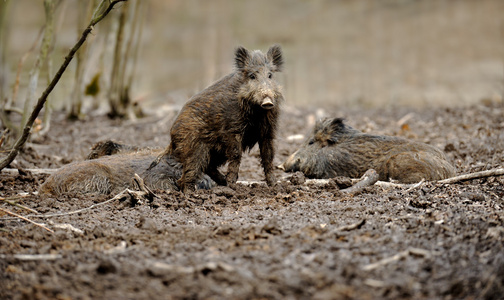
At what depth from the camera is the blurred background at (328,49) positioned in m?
21.3

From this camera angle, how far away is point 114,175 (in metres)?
7.12

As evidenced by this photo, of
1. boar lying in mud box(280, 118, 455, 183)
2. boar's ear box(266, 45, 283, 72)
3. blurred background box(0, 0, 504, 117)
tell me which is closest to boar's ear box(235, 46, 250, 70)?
boar's ear box(266, 45, 283, 72)

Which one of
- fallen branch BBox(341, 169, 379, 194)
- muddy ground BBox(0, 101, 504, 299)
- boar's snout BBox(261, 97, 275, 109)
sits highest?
boar's snout BBox(261, 97, 275, 109)

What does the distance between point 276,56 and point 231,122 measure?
1221 mm

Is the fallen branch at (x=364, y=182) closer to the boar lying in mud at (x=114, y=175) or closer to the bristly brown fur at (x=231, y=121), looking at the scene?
the bristly brown fur at (x=231, y=121)

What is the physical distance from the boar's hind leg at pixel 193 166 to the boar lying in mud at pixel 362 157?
1.92m

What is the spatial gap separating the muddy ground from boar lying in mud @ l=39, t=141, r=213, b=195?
322 millimetres

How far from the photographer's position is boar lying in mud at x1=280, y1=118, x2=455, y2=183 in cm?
685

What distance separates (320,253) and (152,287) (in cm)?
124

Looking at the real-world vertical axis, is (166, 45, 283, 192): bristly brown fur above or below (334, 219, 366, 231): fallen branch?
above

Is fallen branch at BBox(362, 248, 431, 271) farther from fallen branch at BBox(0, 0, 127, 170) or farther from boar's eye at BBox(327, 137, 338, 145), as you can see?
boar's eye at BBox(327, 137, 338, 145)

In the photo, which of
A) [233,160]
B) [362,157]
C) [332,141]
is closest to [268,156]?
[233,160]

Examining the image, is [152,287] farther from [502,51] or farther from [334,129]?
[502,51]

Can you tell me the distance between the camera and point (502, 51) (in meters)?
22.8
